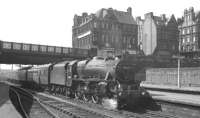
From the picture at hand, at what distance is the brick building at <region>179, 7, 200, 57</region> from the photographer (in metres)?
66.1

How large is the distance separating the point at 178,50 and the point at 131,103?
194 feet

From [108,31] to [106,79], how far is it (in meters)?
51.9

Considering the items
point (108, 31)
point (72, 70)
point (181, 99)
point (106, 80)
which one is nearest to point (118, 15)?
point (108, 31)

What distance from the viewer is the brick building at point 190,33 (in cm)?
6606

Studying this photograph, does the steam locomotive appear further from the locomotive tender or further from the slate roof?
the slate roof

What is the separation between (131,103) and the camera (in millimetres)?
14945

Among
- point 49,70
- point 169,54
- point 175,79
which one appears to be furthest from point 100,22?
point 49,70

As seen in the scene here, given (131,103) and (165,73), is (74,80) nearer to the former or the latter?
(131,103)

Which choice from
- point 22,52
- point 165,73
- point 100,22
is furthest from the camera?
point 100,22

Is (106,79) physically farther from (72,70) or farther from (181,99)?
(72,70)

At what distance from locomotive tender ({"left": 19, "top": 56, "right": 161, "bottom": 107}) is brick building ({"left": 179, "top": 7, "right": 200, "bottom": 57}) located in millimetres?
49735

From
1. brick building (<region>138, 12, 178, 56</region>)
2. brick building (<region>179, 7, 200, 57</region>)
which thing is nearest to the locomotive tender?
brick building (<region>138, 12, 178, 56</region>)

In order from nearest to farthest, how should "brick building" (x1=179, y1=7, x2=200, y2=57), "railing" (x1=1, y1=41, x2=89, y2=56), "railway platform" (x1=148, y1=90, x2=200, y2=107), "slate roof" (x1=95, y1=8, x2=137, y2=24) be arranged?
"railway platform" (x1=148, y1=90, x2=200, y2=107)
"railing" (x1=1, y1=41, x2=89, y2=56)
"brick building" (x1=179, y1=7, x2=200, y2=57)
"slate roof" (x1=95, y1=8, x2=137, y2=24)

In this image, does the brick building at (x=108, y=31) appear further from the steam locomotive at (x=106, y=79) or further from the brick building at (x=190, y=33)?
the steam locomotive at (x=106, y=79)
